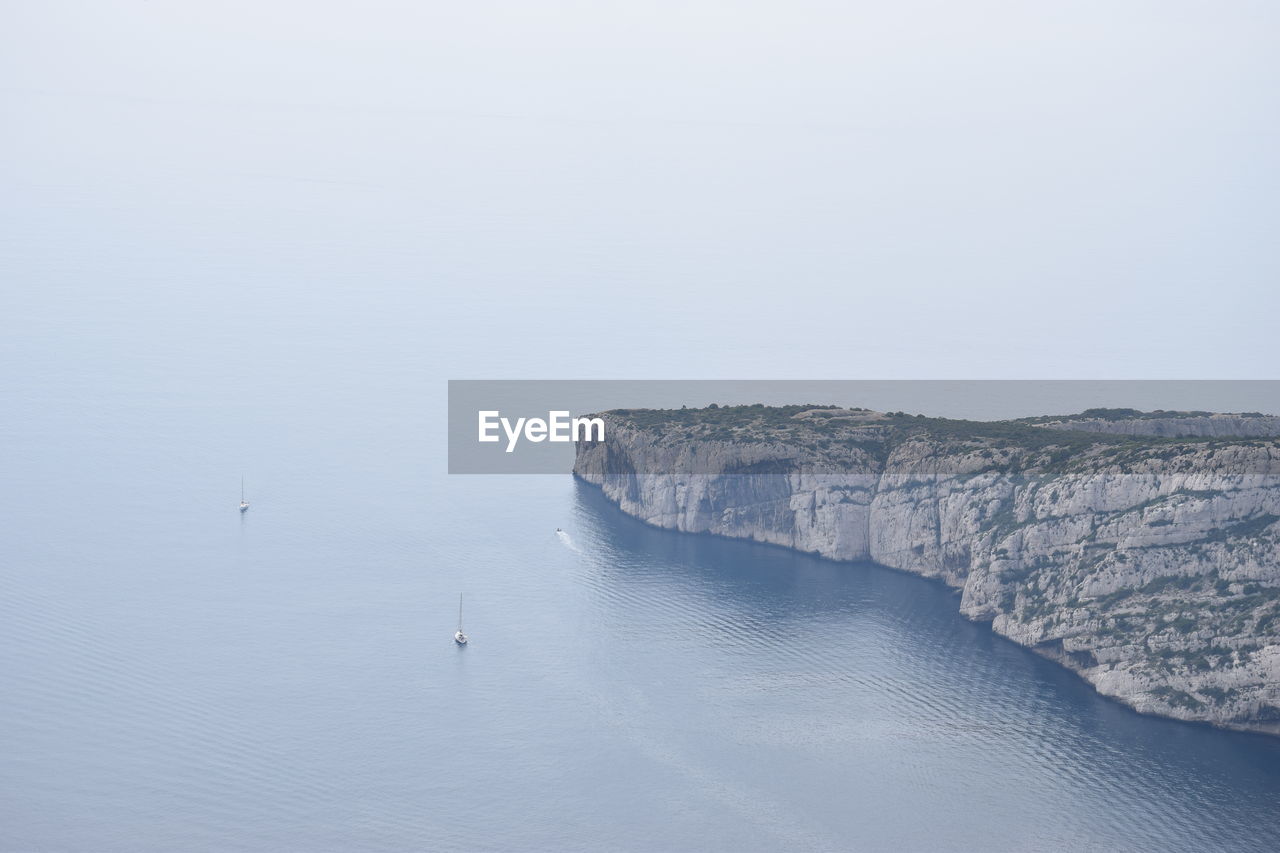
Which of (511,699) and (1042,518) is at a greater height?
(1042,518)

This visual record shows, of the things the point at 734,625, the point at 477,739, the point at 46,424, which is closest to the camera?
the point at 477,739

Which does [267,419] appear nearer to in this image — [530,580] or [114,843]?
[530,580]

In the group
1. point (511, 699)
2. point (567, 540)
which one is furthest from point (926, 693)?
point (567, 540)

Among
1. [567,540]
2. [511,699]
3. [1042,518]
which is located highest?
[1042,518]

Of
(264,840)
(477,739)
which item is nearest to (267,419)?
(477,739)

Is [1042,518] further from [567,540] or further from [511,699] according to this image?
[567,540]

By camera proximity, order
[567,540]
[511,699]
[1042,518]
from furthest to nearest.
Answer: [567,540], [1042,518], [511,699]
